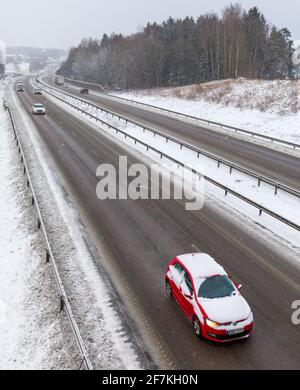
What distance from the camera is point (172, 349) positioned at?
34.2 ft

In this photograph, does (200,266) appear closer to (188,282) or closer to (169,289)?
(188,282)

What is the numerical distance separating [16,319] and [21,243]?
5610mm

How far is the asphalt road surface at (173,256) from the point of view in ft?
33.8

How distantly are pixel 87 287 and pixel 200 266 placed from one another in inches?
148

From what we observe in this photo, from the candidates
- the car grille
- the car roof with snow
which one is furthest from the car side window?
the car grille

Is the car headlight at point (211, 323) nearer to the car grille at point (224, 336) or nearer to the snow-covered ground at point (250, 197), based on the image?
the car grille at point (224, 336)

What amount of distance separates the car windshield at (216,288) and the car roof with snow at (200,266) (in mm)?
191

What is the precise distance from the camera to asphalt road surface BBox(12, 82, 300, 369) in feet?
33.8

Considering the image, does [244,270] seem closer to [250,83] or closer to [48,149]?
[48,149]

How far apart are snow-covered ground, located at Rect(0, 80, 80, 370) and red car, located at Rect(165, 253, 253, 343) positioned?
323 centimetres

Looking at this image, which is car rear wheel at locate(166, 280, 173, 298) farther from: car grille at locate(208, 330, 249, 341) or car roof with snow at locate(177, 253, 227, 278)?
car grille at locate(208, 330, 249, 341)

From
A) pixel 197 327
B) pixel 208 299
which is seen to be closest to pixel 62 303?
pixel 197 327

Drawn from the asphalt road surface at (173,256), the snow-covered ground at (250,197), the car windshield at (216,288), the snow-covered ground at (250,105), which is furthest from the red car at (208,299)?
the snow-covered ground at (250,105)

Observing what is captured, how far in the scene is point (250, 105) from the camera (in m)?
50.9
